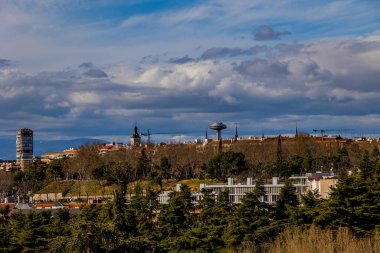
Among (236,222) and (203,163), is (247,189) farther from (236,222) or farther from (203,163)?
(203,163)

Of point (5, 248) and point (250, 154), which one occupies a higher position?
point (250, 154)

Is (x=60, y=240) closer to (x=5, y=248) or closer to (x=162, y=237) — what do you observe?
(x=5, y=248)

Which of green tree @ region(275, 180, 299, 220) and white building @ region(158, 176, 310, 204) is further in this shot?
white building @ region(158, 176, 310, 204)

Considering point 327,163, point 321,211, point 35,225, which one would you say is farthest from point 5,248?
point 327,163

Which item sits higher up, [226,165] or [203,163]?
[203,163]

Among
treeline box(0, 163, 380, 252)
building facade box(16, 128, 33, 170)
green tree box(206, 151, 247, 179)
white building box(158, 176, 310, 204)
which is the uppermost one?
building facade box(16, 128, 33, 170)

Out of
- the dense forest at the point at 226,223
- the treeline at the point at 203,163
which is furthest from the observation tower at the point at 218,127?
the dense forest at the point at 226,223

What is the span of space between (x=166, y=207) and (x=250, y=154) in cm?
4602

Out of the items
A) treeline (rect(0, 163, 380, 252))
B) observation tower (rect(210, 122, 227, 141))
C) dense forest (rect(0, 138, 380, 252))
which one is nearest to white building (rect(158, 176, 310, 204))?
dense forest (rect(0, 138, 380, 252))

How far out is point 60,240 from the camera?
58.7 feet

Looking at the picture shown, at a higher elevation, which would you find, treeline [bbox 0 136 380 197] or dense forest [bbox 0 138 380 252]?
treeline [bbox 0 136 380 197]

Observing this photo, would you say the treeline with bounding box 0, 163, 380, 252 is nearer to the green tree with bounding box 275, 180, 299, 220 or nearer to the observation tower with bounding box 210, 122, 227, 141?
the green tree with bounding box 275, 180, 299, 220

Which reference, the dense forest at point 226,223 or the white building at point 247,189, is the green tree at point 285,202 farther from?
the white building at point 247,189

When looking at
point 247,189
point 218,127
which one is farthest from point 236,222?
point 218,127
